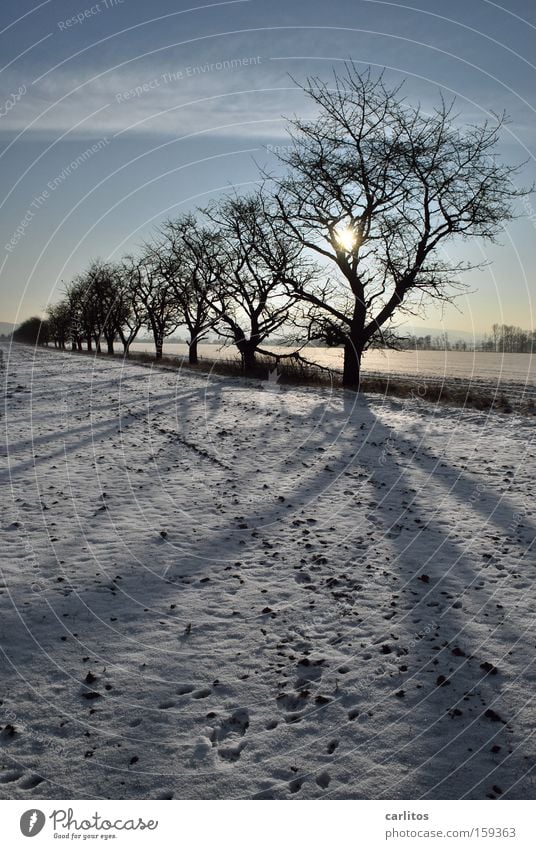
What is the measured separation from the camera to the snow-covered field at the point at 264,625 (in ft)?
14.3

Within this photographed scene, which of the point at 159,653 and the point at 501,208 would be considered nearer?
the point at 159,653

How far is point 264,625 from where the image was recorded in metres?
6.35

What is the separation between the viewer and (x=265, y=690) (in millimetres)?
5246

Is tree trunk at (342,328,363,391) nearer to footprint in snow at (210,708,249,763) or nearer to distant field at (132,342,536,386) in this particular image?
distant field at (132,342,536,386)

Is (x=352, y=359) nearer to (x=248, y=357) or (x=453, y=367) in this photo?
(x=248, y=357)

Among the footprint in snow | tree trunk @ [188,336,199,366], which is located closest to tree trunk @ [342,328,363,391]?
tree trunk @ [188,336,199,366]

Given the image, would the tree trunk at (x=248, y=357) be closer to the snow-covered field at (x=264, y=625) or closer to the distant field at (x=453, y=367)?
the distant field at (x=453, y=367)

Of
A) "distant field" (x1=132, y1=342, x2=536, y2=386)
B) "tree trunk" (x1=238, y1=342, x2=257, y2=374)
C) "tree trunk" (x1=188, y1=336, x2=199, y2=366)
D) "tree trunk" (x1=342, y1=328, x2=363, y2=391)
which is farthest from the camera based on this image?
"distant field" (x1=132, y1=342, x2=536, y2=386)

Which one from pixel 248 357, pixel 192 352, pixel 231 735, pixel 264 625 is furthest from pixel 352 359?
pixel 231 735

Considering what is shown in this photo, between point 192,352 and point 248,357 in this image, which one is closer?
point 248,357

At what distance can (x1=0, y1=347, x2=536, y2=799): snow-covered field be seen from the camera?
14.3 feet

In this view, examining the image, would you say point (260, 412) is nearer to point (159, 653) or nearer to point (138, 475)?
point (138, 475)

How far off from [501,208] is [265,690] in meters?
26.9
